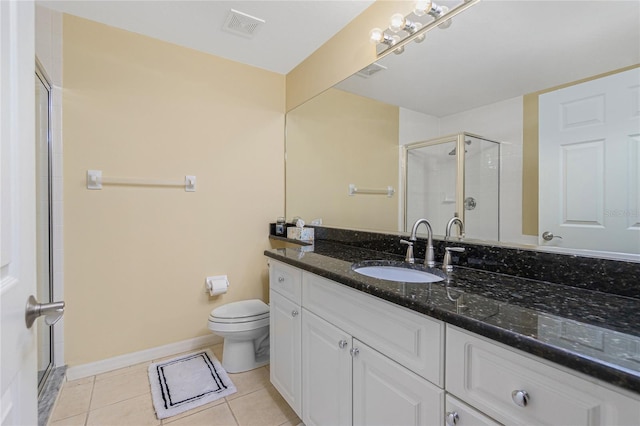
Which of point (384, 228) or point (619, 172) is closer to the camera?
point (619, 172)

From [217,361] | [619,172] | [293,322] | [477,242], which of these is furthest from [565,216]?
[217,361]

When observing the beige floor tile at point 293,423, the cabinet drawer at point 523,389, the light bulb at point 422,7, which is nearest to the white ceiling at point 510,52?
the light bulb at point 422,7

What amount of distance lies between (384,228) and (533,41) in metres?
1.15

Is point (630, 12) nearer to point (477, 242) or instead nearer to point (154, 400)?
point (477, 242)

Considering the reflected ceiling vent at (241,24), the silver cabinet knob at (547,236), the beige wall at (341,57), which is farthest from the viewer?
the reflected ceiling vent at (241,24)

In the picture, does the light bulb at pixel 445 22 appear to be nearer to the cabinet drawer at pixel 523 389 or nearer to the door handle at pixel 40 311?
the cabinet drawer at pixel 523 389

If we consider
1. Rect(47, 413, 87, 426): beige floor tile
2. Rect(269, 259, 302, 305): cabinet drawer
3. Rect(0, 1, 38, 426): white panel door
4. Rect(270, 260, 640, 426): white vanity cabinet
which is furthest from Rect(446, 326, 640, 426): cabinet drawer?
Rect(47, 413, 87, 426): beige floor tile

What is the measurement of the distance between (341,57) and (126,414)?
8.33ft

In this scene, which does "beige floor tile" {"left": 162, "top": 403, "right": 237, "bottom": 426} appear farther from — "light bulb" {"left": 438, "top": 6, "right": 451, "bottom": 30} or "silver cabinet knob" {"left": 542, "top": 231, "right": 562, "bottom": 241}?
"light bulb" {"left": 438, "top": 6, "right": 451, "bottom": 30}

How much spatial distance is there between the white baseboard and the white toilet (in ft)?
1.35

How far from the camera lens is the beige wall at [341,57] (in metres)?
1.76

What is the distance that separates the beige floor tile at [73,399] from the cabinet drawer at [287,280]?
1241mm

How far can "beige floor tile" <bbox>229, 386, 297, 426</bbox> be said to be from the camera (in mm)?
1541

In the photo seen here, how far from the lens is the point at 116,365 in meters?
2.01
